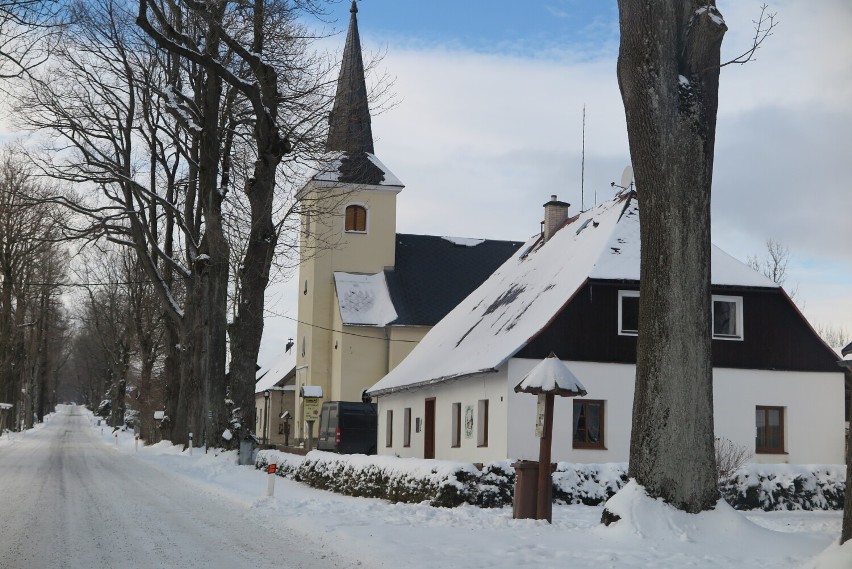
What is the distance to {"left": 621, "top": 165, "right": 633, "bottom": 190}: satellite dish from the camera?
93.8 feet

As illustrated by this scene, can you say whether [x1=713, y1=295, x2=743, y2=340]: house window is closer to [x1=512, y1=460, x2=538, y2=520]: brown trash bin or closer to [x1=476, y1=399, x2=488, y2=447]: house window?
[x1=476, y1=399, x2=488, y2=447]: house window

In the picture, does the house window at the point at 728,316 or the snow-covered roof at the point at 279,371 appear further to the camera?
the snow-covered roof at the point at 279,371

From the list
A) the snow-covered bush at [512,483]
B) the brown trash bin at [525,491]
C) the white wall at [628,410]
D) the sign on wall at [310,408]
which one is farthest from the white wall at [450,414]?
the brown trash bin at [525,491]

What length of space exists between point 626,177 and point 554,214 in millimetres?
4739

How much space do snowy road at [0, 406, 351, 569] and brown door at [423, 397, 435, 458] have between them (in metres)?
9.23

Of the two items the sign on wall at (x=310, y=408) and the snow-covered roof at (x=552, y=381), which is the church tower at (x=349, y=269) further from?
the snow-covered roof at (x=552, y=381)

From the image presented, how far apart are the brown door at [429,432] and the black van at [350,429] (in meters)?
7.69

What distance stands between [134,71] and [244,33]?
7.08 meters

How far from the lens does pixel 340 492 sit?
2170 cm

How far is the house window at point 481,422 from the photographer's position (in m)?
26.0

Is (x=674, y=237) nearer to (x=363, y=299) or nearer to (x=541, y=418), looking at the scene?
(x=541, y=418)

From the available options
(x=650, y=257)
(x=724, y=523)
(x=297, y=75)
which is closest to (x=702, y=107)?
(x=650, y=257)

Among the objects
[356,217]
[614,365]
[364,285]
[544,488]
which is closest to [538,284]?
[614,365]

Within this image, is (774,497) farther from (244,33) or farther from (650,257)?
(244,33)
